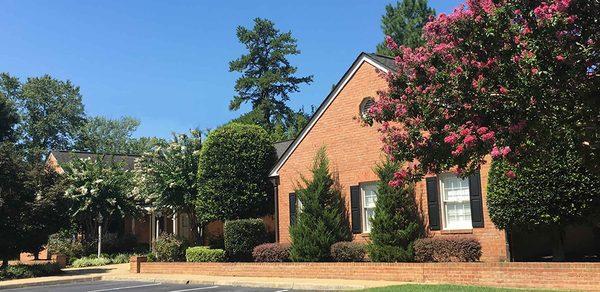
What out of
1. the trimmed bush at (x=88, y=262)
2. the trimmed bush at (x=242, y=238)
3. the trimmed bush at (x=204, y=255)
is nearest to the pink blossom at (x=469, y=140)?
the trimmed bush at (x=242, y=238)

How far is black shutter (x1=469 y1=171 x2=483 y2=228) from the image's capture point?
16828mm

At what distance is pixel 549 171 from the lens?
13.9 m

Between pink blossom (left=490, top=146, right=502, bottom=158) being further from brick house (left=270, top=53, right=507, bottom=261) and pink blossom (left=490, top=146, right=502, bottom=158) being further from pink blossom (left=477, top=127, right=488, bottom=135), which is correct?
brick house (left=270, top=53, right=507, bottom=261)

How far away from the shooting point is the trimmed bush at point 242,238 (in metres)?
21.7

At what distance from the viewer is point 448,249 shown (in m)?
16.7

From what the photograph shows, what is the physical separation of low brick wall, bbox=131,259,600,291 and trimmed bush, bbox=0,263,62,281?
22.4 feet

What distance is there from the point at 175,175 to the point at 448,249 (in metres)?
12.7

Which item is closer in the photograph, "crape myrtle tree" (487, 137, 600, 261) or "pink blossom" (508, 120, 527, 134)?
"pink blossom" (508, 120, 527, 134)

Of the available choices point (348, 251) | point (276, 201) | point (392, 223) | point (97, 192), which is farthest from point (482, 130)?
point (97, 192)

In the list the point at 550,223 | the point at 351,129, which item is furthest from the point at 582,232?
the point at 351,129

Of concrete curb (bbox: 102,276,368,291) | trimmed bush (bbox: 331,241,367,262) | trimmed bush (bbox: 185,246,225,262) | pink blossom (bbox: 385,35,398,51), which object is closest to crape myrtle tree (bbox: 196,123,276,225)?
trimmed bush (bbox: 185,246,225,262)

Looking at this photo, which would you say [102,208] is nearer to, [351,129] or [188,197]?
[188,197]

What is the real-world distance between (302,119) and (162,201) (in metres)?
37.2

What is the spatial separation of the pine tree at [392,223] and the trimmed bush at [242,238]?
5.67m
